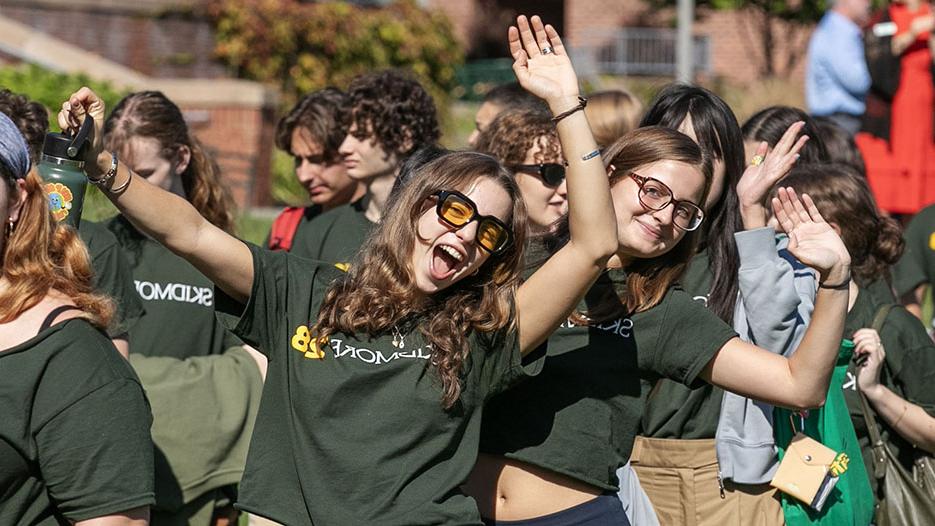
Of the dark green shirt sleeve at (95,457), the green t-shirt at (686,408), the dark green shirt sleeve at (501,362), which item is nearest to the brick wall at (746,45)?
the green t-shirt at (686,408)

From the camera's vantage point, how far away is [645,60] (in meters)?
26.7

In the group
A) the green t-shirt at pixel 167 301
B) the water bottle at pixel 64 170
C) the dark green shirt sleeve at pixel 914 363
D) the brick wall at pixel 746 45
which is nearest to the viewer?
the water bottle at pixel 64 170

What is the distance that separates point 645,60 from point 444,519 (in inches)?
959

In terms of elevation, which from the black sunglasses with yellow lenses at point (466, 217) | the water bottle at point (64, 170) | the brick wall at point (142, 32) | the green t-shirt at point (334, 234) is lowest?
the brick wall at point (142, 32)

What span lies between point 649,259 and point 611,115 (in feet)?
7.08

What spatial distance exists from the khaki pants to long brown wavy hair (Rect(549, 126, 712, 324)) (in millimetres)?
689

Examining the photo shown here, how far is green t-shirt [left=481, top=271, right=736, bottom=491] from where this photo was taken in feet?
11.3

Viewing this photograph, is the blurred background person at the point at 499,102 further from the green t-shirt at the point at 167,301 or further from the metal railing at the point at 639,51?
the metal railing at the point at 639,51

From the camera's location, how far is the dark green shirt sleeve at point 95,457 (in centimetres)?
281

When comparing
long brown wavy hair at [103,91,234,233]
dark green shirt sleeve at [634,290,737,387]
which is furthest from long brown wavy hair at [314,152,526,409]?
long brown wavy hair at [103,91,234,233]

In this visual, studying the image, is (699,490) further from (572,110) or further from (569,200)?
(572,110)

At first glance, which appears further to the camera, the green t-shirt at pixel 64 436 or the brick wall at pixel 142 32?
the brick wall at pixel 142 32

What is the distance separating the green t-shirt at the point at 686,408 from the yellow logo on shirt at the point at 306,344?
1.29 metres

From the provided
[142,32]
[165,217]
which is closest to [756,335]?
[165,217]
